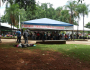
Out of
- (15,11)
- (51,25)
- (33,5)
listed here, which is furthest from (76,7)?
(33,5)

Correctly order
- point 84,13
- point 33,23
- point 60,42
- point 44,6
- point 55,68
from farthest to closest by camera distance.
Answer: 1. point 44,6
2. point 84,13
3. point 33,23
4. point 60,42
5. point 55,68

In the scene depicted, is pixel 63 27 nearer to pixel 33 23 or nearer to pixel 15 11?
pixel 33 23

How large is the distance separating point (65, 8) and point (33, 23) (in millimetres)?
14684

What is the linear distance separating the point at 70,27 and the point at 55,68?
13208mm

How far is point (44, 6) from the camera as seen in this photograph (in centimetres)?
5125

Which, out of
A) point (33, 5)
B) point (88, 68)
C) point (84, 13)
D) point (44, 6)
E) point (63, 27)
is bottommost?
point (88, 68)

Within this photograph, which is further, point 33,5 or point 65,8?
point 65,8

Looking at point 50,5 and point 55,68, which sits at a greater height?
point 50,5

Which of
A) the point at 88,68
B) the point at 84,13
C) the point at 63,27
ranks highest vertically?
the point at 84,13

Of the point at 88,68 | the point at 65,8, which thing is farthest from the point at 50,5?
the point at 88,68

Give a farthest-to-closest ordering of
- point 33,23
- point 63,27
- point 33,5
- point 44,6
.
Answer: point 44,6 < point 63,27 < point 33,23 < point 33,5

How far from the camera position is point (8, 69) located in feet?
13.8

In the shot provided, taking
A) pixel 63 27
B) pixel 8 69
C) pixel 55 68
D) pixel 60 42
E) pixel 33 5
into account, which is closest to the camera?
pixel 8 69

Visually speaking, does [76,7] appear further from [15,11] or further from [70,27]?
[15,11]
